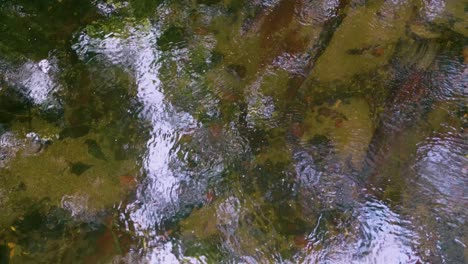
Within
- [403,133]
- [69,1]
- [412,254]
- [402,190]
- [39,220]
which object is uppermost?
[69,1]

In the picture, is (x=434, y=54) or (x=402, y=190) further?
(x=434, y=54)

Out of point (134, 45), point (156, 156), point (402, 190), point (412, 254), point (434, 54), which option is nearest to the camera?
point (412, 254)

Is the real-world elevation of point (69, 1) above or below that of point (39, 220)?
above

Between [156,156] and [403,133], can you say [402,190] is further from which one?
[156,156]

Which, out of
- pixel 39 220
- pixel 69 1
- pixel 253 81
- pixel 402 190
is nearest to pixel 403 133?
pixel 402 190

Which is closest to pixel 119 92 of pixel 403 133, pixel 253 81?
pixel 253 81

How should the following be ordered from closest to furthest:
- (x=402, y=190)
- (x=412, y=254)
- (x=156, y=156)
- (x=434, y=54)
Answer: (x=412, y=254)
(x=402, y=190)
(x=156, y=156)
(x=434, y=54)
